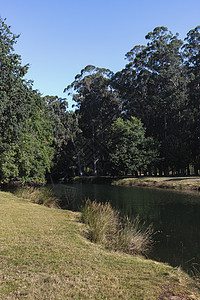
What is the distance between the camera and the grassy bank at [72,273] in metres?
4.66

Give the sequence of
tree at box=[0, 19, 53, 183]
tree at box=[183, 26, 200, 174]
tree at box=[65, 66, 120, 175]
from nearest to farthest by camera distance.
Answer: tree at box=[0, 19, 53, 183], tree at box=[183, 26, 200, 174], tree at box=[65, 66, 120, 175]

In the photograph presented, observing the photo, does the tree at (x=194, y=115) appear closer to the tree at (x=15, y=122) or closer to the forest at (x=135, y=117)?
the forest at (x=135, y=117)

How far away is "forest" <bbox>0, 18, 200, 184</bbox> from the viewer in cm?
4475

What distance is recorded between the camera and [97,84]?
206ft

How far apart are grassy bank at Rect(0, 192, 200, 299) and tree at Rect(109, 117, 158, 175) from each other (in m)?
36.3

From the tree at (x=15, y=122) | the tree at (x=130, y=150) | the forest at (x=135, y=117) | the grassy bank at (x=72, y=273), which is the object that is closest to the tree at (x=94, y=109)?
the forest at (x=135, y=117)

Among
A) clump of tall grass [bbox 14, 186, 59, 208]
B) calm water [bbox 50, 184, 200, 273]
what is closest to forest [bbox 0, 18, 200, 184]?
clump of tall grass [bbox 14, 186, 59, 208]

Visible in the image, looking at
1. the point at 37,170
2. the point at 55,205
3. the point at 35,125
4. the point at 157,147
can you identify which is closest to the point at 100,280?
the point at 55,205

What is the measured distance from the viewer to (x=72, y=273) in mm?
5480

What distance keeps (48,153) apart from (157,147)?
977 inches

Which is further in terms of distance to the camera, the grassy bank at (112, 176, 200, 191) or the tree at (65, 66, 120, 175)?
the tree at (65, 66, 120, 175)

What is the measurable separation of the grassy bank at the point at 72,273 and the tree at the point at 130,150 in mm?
36326

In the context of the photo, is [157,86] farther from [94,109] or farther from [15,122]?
[15,122]

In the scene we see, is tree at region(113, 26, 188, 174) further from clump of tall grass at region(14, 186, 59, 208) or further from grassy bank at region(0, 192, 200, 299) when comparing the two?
grassy bank at region(0, 192, 200, 299)
